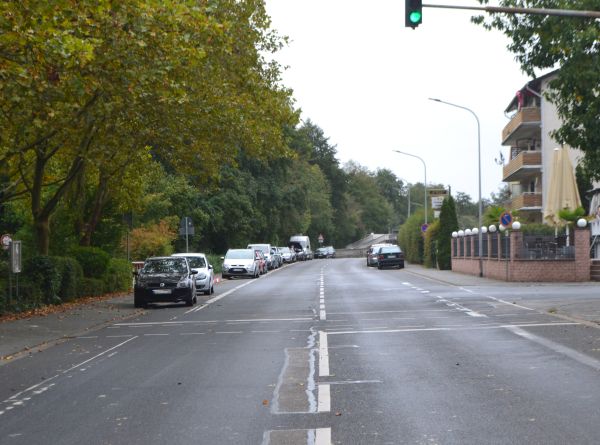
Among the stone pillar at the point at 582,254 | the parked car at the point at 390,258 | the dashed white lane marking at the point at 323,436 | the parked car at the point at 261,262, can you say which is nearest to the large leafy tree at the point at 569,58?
the dashed white lane marking at the point at 323,436

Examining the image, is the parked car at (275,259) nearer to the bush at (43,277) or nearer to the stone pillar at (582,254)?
the stone pillar at (582,254)

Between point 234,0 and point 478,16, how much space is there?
10.7 metres

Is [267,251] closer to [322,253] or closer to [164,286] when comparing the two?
[164,286]

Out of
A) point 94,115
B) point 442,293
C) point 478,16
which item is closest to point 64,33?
point 94,115

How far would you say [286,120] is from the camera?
1129 inches

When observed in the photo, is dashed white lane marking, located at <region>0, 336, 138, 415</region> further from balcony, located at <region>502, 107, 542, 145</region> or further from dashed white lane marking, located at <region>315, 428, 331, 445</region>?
balcony, located at <region>502, 107, 542, 145</region>

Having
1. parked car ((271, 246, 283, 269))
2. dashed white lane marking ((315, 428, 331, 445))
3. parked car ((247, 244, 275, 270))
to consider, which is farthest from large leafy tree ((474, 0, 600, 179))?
parked car ((271, 246, 283, 269))

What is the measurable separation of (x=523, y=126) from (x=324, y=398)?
177 ft

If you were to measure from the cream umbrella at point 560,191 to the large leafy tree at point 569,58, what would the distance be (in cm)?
1566

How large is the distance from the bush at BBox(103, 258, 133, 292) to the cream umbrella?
16.7 meters

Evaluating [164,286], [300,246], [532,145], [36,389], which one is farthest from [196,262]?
[300,246]

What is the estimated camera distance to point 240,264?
4888 centimetres

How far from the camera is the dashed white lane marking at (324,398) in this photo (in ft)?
26.5

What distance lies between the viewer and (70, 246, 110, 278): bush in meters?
31.2
